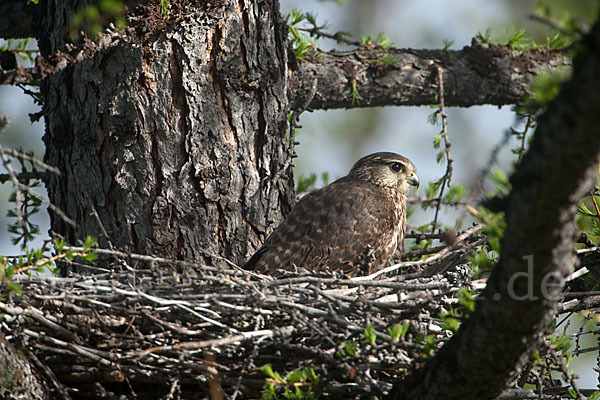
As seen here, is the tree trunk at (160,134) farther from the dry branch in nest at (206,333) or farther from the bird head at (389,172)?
the bird head at (389,172)

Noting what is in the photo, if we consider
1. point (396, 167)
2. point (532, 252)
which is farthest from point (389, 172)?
point (532, 252)

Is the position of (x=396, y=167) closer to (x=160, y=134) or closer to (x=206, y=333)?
(x=160, y=134)

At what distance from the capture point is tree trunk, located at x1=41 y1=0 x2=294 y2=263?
11.9 feet

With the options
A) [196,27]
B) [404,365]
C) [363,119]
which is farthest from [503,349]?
[363,119]

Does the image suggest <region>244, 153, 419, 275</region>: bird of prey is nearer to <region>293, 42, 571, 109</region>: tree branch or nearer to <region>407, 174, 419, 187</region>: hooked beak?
<region>407, 174, 419, 187</region>: hooked beak

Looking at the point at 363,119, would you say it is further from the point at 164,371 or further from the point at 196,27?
the point at 164,371

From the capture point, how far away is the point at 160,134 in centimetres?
368

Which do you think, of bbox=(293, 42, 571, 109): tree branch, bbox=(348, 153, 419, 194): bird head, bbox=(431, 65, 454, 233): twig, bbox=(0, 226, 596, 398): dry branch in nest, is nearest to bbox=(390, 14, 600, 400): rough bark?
bbox=(0, 226, 596, 398): dry branch in nest

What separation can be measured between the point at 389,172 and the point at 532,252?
349 cm

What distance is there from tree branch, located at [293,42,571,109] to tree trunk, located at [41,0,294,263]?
30.1 inches

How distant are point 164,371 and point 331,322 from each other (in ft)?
2.41

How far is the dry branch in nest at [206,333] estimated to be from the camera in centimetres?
263

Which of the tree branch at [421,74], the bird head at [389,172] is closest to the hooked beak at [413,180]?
the bird head at [389,172]

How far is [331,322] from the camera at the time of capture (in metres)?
2.67
